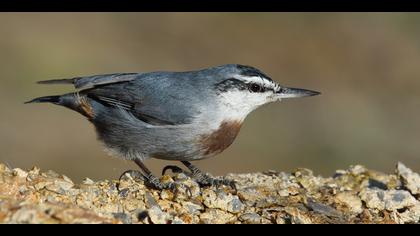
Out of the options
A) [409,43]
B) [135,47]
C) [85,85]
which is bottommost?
[85,85]

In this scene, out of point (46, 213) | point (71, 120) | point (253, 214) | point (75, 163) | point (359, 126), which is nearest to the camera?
point (46, 213)

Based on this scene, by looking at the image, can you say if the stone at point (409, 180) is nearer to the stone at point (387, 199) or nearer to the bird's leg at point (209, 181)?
the stone at point (387, 199)

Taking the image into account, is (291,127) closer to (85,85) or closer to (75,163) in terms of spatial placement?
(75,163)

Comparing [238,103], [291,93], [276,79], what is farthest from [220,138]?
[276,79]

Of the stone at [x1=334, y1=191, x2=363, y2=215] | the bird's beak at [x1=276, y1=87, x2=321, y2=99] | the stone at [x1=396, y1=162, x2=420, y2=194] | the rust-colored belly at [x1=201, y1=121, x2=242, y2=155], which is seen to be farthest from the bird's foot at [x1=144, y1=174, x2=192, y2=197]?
the stone at [x1=396, y1=162, x2=420, y2=194]

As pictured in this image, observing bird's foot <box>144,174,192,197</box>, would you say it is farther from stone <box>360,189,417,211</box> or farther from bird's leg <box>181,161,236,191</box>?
stone <box>360,189,417,211</box>

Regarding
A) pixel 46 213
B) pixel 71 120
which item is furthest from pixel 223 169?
pixel 46 213
